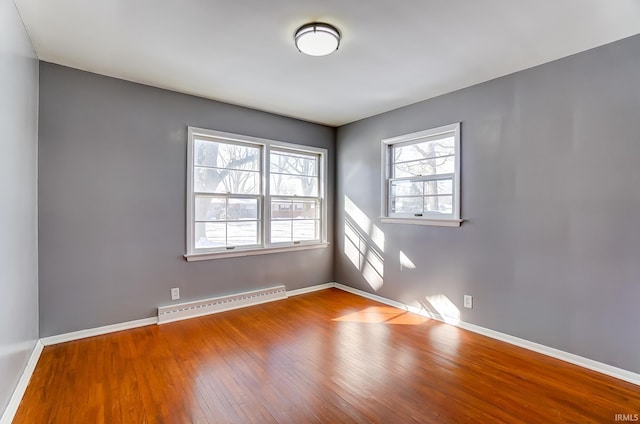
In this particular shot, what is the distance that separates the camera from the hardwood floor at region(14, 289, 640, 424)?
194 cm

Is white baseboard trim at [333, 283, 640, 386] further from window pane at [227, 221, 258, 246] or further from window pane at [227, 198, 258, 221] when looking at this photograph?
window pane at [227, 198, 258, 221]

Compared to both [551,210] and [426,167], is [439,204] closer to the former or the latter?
[426,167]

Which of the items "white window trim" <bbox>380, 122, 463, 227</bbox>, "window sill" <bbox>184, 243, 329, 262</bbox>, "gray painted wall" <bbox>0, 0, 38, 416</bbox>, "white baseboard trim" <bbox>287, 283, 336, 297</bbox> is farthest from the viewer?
"white baseboard trim" <bbox>287, 283, 336, 297</bbox>

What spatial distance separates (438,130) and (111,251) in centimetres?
375

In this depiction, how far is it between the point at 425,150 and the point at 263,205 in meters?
2.22

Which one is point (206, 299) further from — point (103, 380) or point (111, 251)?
point (103, 380)

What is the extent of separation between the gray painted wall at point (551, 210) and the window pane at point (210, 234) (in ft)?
8.01

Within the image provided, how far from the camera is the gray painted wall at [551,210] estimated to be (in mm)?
2395

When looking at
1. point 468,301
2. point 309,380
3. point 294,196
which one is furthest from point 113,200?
point 468,301

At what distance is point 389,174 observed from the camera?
13.9ft

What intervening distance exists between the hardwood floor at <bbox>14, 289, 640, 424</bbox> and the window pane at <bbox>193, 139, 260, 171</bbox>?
1922 mm

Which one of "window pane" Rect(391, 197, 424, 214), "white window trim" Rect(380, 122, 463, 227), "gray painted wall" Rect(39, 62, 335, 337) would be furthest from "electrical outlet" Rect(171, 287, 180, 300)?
"window pane" Rect(391, 197, 424, 214)

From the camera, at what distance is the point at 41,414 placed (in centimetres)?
192

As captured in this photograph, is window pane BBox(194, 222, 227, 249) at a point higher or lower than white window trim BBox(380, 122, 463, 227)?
lower
